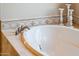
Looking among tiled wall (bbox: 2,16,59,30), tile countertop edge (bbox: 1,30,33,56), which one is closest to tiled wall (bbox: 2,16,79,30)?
tiled wall (bbox: 2,16,59,30)

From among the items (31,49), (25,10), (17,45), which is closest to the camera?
(31,49)

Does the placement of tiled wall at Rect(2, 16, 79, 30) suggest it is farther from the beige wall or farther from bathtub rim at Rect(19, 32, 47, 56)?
bathtub rim at Rect(19, 32, 47, 56)

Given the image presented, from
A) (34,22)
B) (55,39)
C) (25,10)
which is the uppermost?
(25,10)

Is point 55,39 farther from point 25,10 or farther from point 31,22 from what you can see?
point 25,10

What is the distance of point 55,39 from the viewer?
2.61 metres

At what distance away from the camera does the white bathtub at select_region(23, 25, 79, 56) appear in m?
2.42

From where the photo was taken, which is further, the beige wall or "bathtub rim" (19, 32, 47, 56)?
the beige wall

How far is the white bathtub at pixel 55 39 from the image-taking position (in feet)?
7.93

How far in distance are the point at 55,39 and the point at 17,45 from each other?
2.73ft

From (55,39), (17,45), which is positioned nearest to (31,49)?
(17,45)

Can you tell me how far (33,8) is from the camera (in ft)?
8.60

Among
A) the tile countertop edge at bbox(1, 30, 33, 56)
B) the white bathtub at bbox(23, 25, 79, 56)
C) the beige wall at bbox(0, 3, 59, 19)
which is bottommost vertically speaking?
the white bathtub at bbox(23, 25, 79, 56)

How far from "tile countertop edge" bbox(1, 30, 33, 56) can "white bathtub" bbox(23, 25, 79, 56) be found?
11.0 inches

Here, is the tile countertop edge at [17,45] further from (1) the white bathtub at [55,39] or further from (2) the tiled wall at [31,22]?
(1) the white bathtub at [55,39]
